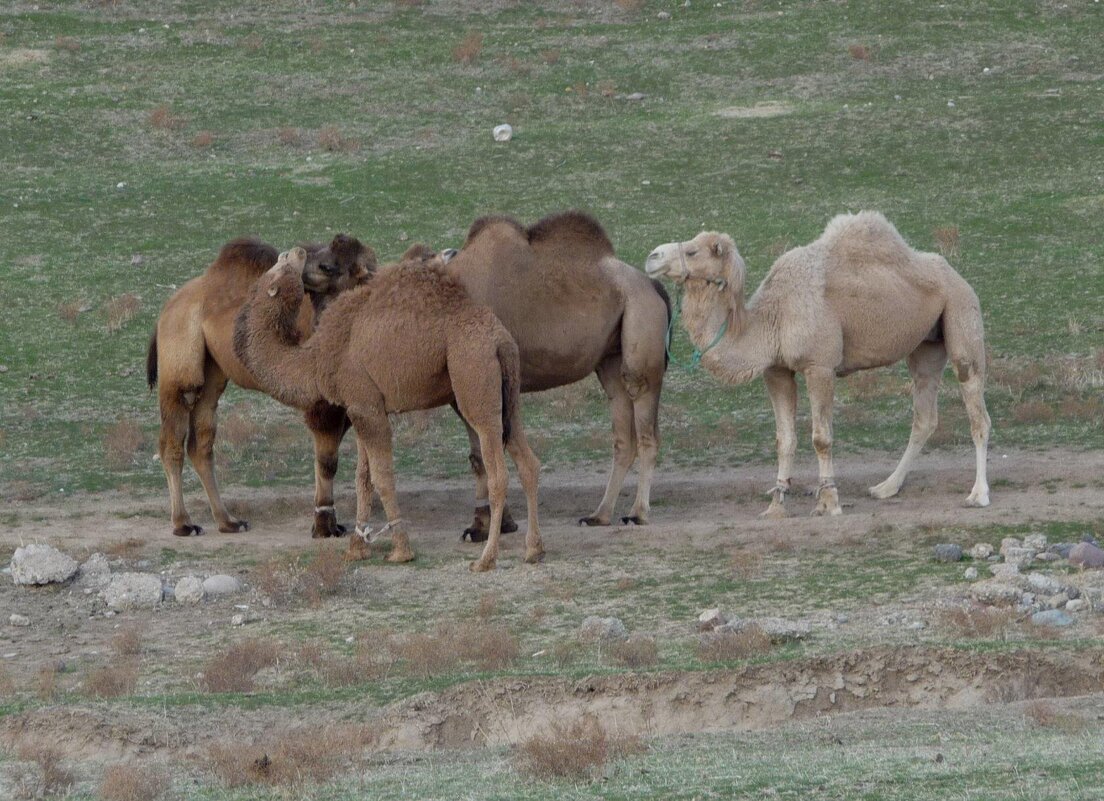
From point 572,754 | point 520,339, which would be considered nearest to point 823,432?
point 520,339

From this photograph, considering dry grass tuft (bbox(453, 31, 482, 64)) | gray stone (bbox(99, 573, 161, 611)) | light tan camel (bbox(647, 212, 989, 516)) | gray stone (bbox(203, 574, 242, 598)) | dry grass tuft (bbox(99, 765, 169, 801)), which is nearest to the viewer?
dry grass tuft (bbox(99, 765, 169, 801))

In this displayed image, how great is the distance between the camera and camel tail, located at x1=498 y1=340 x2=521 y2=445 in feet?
42.8

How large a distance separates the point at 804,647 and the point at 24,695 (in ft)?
14.8

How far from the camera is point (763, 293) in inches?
561

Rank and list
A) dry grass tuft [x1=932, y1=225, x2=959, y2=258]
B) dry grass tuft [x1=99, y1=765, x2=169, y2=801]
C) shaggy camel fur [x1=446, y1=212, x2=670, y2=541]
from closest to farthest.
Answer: dry grass tuft [x1=99, y1=765, x2=169, y2=801] → shaggy camel fur [x1=446, y1=212, x2=670, y2=541] → dry grass tuft [x1=932, y1=225, x2=959, y2=258]

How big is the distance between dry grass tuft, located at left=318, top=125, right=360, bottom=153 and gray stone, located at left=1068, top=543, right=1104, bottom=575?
56.1 ft

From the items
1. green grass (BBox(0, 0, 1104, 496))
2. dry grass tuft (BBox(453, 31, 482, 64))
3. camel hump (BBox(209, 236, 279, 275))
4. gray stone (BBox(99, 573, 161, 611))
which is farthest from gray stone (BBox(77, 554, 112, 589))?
dry grass tuft (BBox(453, 31, 482, 64))

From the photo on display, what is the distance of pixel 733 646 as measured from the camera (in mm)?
10305

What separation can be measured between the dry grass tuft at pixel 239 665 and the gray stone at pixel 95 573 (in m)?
2.04

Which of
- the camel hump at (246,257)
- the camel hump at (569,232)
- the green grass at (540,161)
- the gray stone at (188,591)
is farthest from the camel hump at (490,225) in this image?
the gray stone at (188,591)

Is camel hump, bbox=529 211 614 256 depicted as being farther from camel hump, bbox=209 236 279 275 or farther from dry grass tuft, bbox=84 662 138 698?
dry grass tuft, bbox=84 662 138 698

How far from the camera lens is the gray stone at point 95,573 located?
1282 cm

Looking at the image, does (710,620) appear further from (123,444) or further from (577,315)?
(123,444)

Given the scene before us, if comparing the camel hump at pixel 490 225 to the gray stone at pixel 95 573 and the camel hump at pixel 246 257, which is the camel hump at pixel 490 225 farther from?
the gray stone at pixel 95 573
